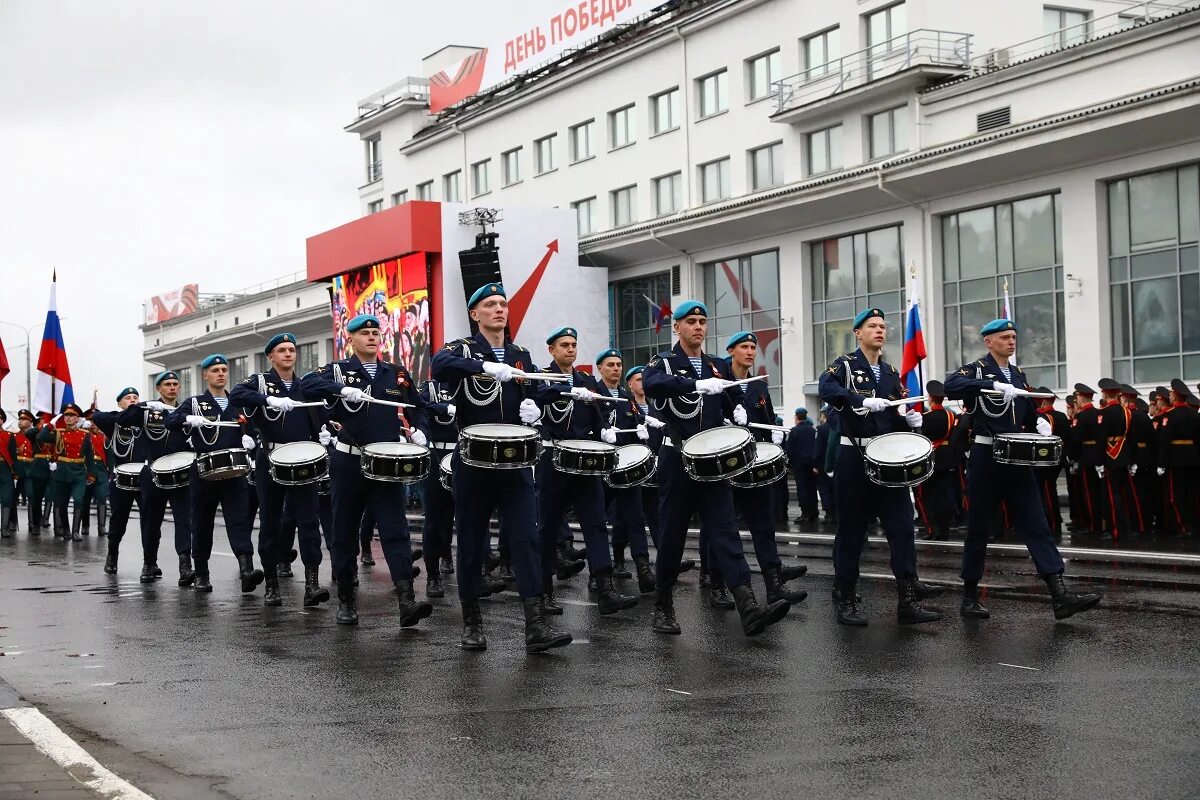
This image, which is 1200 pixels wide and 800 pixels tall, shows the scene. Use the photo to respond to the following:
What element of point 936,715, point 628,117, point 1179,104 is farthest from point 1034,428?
point 628,117

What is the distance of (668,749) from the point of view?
6156 millimetres

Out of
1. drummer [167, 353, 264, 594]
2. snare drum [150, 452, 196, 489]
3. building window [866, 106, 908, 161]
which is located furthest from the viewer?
building window [866, 106, 908, 161]

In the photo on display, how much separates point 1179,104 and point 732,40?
16913mm

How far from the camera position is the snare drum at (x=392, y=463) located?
406 inches

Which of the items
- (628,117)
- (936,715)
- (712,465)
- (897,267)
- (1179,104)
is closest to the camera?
(936,715)

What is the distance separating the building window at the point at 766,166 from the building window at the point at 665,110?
3.80 meters

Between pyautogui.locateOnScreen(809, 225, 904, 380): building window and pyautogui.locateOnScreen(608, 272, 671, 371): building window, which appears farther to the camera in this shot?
pyautogui.locateOnScreen(608, 272, 671, 371): building window

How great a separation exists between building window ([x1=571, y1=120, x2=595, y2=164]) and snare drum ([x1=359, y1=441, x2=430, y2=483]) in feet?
121

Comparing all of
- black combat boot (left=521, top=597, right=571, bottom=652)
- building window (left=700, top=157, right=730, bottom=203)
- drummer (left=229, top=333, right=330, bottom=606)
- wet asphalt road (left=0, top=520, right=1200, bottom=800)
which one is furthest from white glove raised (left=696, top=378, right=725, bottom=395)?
building window (left=700, top=157, right=730, bottom=203)

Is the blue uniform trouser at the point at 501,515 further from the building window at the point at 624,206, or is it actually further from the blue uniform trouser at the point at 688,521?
the building window at the point at 624,206

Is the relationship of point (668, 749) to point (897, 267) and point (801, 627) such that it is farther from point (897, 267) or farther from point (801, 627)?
point (897, 267)

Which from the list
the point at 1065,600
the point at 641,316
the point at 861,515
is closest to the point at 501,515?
the point at 861,515

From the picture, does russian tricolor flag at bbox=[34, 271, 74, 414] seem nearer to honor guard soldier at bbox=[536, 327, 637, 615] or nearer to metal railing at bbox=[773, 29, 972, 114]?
honor guard soldier at bbox=[536, 327, 637, 615]

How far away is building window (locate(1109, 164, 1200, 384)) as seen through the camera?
2723 centimetres
